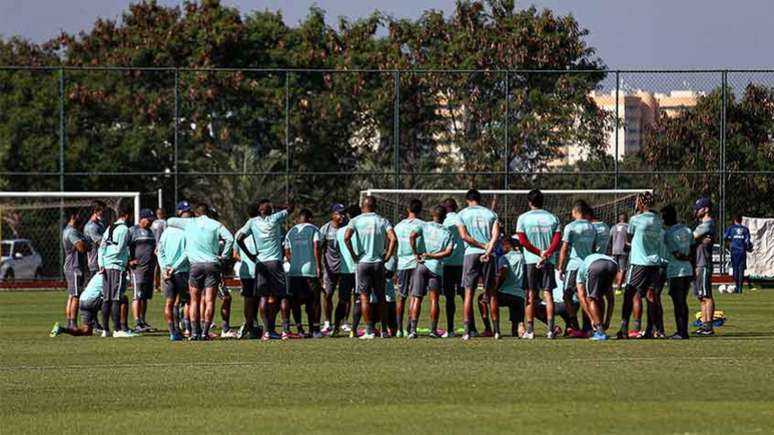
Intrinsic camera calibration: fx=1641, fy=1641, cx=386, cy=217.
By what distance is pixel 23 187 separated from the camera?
5884 cm

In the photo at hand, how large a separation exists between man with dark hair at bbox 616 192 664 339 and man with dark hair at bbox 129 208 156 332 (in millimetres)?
7050

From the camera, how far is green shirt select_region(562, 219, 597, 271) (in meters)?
22.1

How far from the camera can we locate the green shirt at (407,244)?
75.0 feet

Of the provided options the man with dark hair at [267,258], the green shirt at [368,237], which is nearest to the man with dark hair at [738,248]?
the green shirt at [368,237]

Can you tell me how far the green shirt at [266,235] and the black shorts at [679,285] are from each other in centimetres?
540

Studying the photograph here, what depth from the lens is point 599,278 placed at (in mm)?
21656

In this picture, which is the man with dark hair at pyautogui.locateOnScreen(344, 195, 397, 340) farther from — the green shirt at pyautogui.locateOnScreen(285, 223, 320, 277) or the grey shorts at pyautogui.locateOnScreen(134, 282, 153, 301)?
the grey shorts at pyautogui.locateOnScreen(134, 282, 153, 301)

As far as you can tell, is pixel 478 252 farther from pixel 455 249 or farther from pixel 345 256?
pixel 345 256

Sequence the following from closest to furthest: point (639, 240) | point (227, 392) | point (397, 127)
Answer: point (227, 392)
point (639, 240)
point (397, 127)

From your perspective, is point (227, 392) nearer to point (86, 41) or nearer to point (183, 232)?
point (183, 232)

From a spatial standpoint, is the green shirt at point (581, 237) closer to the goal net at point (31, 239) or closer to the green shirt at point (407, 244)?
the green shirt at point (407, 244)

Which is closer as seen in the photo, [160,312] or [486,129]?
[160,312]

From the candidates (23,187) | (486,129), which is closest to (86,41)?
(23,187)

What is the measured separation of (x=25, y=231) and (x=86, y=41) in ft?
46.0
